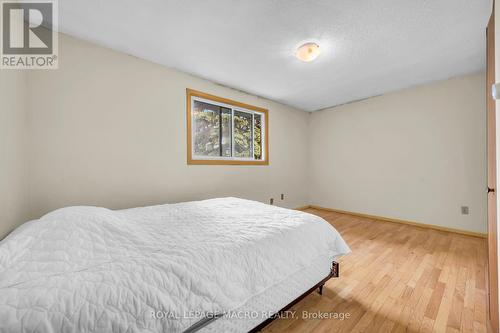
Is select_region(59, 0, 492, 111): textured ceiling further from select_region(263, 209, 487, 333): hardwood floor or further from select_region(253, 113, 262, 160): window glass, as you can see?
select_region(263, 209, 487, 333): hardwood floor

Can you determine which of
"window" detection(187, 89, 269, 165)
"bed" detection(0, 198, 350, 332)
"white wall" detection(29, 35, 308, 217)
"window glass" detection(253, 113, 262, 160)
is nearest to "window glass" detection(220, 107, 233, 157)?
"window" detection(187, 89, 269, 165)

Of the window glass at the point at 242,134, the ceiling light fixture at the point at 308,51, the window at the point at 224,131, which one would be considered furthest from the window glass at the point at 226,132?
the ceiling light fixture at the point at 308,51

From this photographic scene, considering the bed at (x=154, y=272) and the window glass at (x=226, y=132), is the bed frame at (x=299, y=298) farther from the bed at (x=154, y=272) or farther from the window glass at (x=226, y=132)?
the window glass at (x=226, y=132)

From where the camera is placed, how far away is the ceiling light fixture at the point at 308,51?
2008 millimetres

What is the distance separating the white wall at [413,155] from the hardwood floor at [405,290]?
64 cm

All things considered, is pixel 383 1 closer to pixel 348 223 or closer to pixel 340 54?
pixel 340 54

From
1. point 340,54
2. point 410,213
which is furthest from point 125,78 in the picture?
point 410,213

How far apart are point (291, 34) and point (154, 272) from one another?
2.19 meters

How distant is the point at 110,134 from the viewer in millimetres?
2105

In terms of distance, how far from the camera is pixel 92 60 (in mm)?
2004

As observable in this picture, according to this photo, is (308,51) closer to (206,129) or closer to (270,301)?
(206,129)

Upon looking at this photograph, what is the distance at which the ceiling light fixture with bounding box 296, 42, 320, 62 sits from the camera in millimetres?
2008

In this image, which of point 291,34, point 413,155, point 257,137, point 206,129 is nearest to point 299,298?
point 291,34

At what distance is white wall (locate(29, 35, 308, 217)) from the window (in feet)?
0.46
